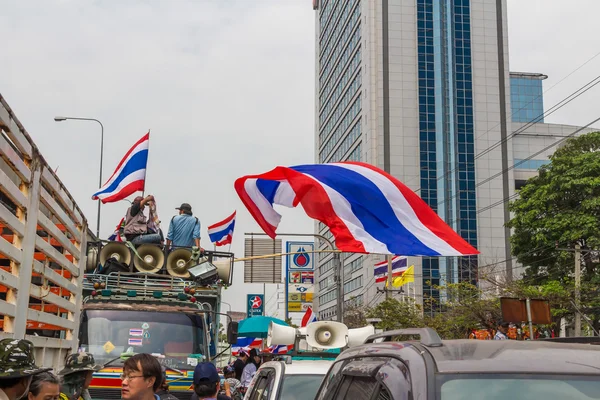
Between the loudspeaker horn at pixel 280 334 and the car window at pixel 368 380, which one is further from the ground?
the loudspeaker horn at pixel 280 334

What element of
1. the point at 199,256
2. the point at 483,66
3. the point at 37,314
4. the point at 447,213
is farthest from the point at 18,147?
the point at 483,66

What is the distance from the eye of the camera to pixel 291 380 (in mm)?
8141

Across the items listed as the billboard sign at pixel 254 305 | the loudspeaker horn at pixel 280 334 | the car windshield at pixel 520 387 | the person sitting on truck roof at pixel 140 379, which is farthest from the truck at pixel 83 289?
the billboard sign at pixel 254 305

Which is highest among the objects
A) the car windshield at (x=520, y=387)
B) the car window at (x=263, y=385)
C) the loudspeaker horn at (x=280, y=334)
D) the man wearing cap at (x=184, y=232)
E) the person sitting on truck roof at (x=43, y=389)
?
the man wearing cap at (x=184, y=232)

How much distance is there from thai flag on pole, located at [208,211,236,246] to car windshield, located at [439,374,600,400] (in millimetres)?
29942

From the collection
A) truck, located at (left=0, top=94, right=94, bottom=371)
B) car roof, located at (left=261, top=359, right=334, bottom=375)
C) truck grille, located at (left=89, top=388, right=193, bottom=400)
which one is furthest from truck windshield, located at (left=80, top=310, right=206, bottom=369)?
car roof, located at (left=261, top=359, right=334, bottom=375)

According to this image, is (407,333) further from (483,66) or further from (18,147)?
(483,66)

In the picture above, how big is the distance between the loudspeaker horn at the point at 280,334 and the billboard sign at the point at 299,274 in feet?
164

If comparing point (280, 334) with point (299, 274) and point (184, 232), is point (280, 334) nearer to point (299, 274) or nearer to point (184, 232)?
point (184, 232)

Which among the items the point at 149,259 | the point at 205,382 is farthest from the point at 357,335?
the point at 205,382

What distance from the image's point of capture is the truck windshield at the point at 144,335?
1160 centimetres

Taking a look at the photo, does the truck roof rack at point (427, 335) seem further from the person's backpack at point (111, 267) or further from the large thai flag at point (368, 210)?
the person's backpack at point (111, 267)

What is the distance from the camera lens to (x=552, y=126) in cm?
9850

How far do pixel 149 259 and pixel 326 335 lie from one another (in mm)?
3726
